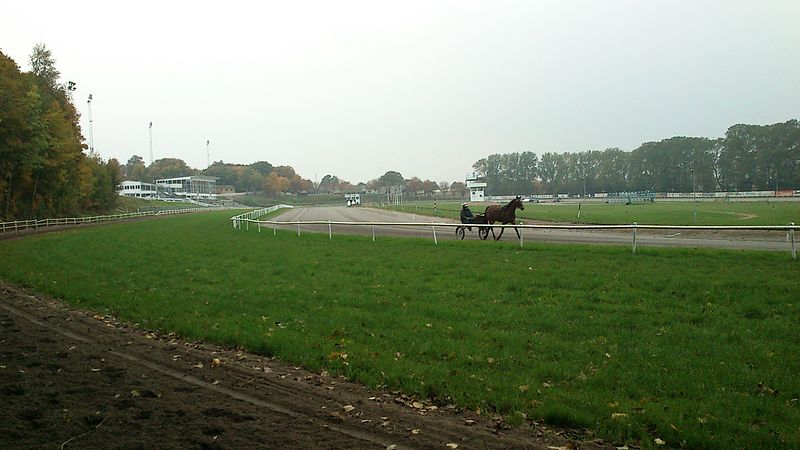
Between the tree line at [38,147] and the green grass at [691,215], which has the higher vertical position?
the tree line at [38,147]

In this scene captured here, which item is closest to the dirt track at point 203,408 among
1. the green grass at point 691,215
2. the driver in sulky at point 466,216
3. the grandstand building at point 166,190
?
the driver in sulky at point 466,216

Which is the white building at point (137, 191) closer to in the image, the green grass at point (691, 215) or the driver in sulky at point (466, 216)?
the green grass at point (691, 215)

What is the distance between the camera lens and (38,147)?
52469 mm

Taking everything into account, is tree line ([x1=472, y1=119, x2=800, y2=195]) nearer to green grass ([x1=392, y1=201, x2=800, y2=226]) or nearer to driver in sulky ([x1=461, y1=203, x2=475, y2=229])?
green grass ([x1=392, y1=201, x2=800, y2=226])

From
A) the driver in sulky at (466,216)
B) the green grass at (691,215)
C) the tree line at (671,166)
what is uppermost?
the tree line at (671,166)

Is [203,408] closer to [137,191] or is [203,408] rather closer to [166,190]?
[137,191]

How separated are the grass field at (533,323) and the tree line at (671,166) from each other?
58.5 m

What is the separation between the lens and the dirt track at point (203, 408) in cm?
548

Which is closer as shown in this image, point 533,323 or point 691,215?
point 533,323

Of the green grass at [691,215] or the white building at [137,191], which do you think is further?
the white building at [137,191]

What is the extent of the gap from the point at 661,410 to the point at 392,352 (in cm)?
369

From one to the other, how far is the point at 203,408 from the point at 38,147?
183 ft

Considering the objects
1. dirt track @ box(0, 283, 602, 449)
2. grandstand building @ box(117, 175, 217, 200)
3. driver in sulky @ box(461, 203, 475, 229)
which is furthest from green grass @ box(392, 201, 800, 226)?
grandstand building @ box(117, 175, 217, 200)

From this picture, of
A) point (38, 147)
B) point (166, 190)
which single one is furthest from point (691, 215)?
point (166, 190)
